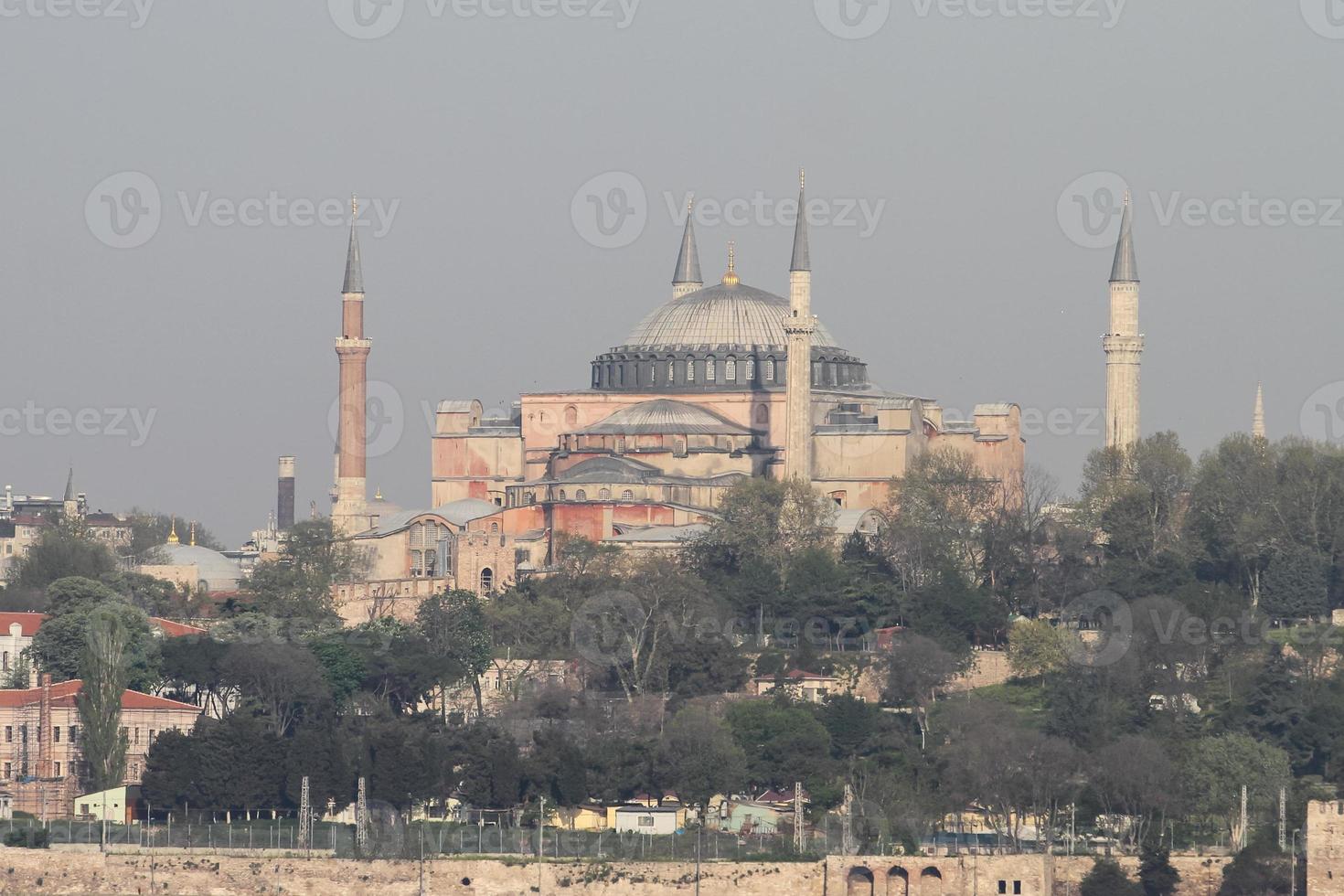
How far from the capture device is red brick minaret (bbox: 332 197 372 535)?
252 ft

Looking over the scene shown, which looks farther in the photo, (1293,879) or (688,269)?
(688,269)

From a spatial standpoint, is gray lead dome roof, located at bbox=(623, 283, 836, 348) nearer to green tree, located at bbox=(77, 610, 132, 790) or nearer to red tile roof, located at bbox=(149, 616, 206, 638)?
red tile roof, located at bbox=(149, 616, 206, 638)

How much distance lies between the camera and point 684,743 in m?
53.4

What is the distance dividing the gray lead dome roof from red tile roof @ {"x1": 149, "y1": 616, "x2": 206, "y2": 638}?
18.4 meters

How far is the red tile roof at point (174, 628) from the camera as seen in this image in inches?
2505

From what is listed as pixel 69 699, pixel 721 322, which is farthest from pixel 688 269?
pixel 69 699

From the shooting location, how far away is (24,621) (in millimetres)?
63938

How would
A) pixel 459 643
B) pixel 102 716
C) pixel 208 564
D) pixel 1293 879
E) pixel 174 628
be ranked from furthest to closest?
pixel 208 564 → pixel 174 628 → pixel 459 643 → pixel 102 716 → pixel 1293 879

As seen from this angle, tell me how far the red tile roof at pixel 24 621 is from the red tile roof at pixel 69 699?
5.37 metres

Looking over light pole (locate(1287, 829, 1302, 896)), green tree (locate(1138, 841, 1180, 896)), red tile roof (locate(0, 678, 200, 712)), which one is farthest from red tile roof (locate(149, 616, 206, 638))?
light pole (locate(1287, 829, 1302, 896))

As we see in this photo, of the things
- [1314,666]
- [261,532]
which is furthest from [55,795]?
[261,532]

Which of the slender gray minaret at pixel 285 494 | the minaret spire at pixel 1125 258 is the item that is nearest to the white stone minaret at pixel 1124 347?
the minaret spire at pixel 1125 258

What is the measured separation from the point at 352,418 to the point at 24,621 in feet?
47.0

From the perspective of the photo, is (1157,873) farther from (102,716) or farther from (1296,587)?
(102,716)
